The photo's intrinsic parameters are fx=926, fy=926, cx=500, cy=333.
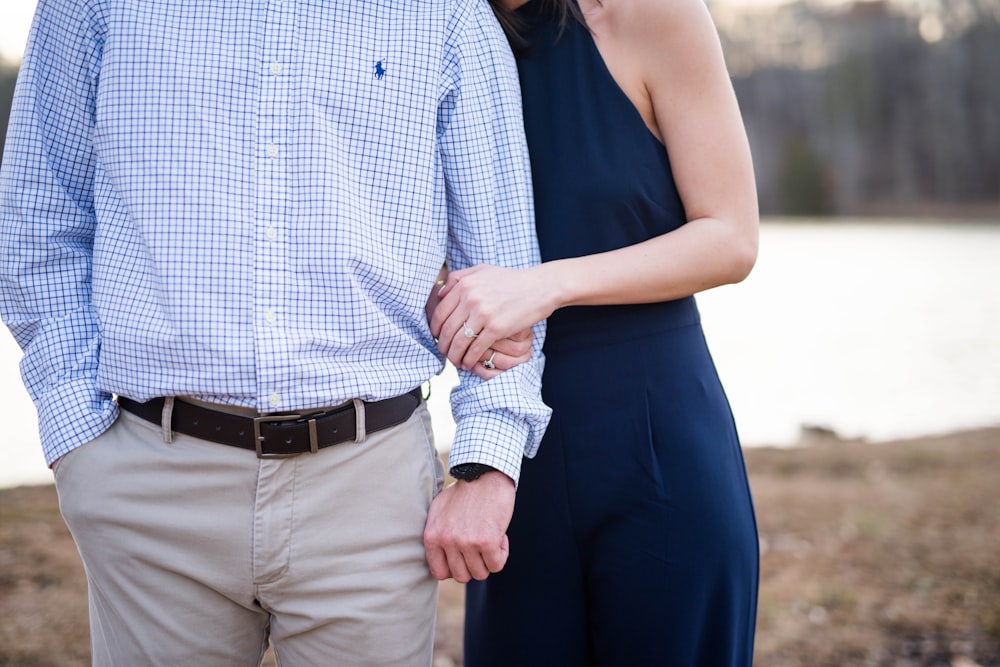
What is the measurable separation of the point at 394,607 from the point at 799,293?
40.5 ft

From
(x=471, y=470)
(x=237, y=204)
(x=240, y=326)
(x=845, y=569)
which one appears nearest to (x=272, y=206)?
(x=237, y=204)

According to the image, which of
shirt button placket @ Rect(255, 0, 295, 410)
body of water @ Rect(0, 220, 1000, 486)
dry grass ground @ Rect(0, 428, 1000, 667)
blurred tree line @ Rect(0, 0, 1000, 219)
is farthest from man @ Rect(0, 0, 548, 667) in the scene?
blurred tree line @ Rect(0, 0, 1000, 219)

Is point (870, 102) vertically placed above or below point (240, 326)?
above

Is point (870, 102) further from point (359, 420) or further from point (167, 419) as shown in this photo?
point (167, 419)

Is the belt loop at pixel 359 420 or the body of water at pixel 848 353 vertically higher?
the belt loop at pixel 359 420

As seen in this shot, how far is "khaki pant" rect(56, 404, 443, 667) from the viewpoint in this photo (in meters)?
1.50

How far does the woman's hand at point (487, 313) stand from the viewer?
1.58 metres

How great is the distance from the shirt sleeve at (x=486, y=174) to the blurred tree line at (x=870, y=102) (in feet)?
89.1

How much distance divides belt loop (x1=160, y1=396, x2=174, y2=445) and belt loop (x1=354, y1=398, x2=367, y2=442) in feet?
0.97

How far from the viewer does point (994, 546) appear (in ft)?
13.2

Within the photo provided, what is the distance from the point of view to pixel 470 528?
5.06 feet

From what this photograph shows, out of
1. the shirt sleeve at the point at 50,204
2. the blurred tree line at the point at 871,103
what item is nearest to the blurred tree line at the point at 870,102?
the blurred tree line at the point at 871,103

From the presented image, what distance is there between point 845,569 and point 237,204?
132 inches

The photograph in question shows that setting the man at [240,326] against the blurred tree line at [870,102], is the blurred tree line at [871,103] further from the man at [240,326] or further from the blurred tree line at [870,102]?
the man at [240,326]
